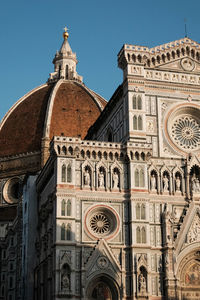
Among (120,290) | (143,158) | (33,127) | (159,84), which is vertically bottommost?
(120,290)

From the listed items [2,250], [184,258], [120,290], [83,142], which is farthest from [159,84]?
[2,250]

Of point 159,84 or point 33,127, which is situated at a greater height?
point 33,127

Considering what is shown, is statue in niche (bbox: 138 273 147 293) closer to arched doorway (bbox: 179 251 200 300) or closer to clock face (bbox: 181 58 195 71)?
arched doorway (bbox: 179 251 200 300)

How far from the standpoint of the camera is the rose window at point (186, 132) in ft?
118

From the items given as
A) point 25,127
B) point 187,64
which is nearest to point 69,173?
point 187,64

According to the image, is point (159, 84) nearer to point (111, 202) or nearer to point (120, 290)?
point (111, 202)

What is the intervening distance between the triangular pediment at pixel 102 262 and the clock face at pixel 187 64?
13680 mm

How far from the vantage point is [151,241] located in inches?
1289

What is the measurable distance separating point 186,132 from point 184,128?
1.14 ft

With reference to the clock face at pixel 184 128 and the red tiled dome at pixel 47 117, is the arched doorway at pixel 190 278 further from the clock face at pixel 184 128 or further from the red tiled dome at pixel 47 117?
the red tiled dome at pixel 47 117

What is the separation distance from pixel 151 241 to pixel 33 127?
98.3 feet

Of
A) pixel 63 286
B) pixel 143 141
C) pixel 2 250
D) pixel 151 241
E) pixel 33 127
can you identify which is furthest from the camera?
pixel 33 127

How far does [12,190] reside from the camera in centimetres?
5606

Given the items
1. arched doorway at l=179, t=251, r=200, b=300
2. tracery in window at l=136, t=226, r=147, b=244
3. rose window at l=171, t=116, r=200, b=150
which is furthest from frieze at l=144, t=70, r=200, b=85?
arched doorway at l=179, t=251, r=200, b=300
